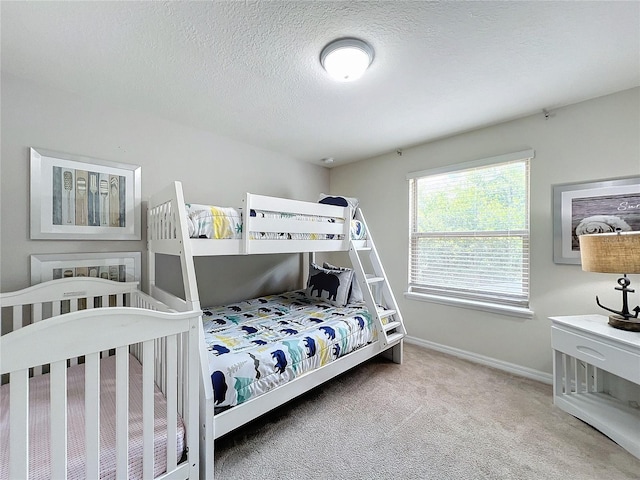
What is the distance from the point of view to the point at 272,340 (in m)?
1.86

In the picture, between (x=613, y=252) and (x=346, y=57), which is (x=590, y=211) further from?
(x=346, y=57)

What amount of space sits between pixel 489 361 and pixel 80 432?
304cm

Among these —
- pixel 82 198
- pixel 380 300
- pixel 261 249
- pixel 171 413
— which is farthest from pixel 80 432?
pixel 380 300

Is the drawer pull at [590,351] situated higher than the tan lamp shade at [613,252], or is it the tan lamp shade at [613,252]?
the tan lamp shade at [613,252]

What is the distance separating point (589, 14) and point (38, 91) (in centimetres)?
333

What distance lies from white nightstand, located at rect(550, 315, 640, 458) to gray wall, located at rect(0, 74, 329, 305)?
8.96 ft

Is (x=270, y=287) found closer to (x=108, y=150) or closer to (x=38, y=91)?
(x=108, y=150)

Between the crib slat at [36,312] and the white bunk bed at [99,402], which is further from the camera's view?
the crib slat at [36,312]

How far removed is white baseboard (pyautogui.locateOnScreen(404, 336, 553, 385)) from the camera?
2322mm

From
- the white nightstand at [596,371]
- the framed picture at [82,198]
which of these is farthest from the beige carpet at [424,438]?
the framed picture at [82,198]

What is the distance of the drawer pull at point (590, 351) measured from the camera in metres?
1.67

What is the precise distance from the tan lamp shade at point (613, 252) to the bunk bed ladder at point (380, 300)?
4.79 ft

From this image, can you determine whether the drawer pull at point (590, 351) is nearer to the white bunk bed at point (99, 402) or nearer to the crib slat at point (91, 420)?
the white bunk bed at point (99, 402)

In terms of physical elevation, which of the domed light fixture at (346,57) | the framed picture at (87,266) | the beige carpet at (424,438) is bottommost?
the beige carpet at (424,438)
